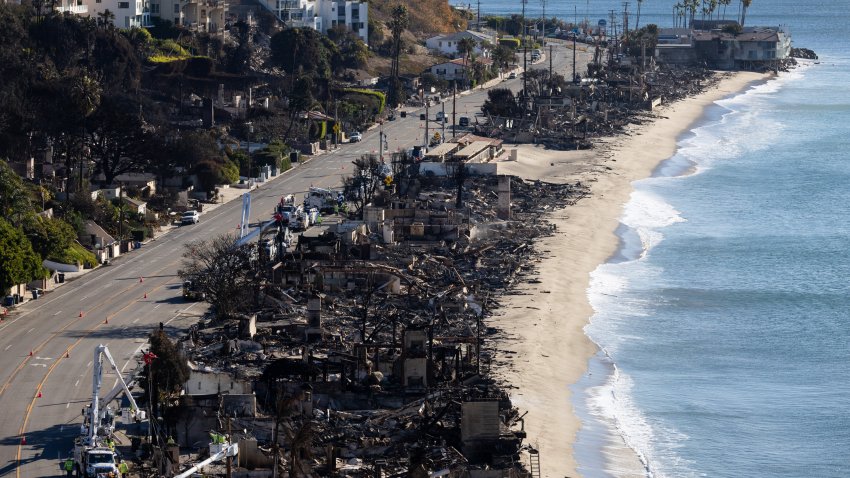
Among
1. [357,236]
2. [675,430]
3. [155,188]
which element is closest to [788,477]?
[675,430]

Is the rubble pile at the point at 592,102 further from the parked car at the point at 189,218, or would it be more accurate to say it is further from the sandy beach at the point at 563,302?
the parked car at the point at 189,218

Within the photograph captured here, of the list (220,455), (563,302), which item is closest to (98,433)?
(220,455)

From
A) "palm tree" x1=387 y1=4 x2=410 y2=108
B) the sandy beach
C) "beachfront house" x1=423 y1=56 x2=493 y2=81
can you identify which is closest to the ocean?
the sandy beach

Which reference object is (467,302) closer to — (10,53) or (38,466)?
(38,466)

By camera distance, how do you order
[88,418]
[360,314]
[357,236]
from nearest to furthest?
[88,418] < [360,314] < [357,236]

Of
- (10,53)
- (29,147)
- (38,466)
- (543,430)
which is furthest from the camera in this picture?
(10,53)

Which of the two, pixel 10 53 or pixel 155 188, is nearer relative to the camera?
pixel 155 188

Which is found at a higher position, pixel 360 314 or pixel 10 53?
pixel 10 53

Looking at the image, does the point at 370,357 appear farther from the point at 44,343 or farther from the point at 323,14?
the point at 323,14
